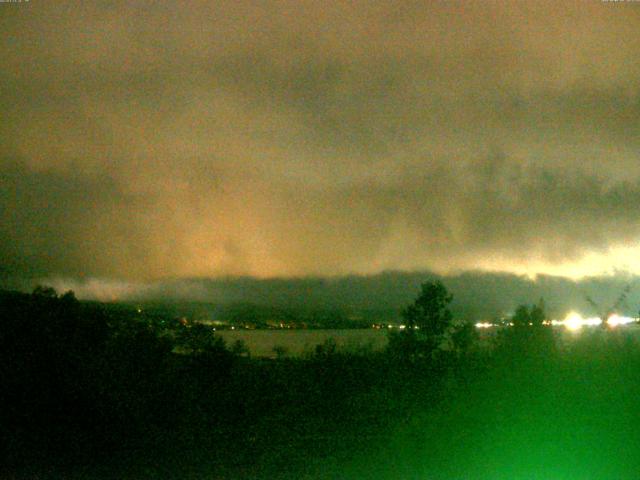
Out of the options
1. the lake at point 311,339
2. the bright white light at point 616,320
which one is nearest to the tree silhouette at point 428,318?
the lake at point 311,339

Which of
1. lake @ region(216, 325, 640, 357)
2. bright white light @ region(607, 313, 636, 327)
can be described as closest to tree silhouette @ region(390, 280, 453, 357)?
lake @ region(216, 325, 640, 357)

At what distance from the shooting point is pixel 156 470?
11305 millimetres

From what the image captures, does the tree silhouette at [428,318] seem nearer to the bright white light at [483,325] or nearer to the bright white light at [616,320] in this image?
the bright white light at [483,325]

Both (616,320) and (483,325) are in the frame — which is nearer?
(616,320)

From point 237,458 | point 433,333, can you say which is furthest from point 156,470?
point 433,333

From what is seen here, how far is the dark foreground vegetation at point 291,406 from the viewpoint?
11.5 metres

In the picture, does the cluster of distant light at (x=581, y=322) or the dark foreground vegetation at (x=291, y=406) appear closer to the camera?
the dark foreground vegetation at (x=291, y=406)

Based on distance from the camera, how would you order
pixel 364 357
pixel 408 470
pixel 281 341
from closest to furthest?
pixel 408 470 < pixel 364 357 < pixel 281 341

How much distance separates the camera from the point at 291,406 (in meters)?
16.0

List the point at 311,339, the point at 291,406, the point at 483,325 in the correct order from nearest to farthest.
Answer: the point at 291,406 < the point at 311,339 < the point at 483,325

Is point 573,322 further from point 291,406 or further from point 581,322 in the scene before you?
point 291,406

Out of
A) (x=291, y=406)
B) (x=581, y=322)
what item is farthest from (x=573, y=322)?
(x=291, y=406)

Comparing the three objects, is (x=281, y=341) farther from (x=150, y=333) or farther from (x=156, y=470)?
(x=156, y=470)

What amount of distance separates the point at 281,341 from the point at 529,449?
9.67 m
